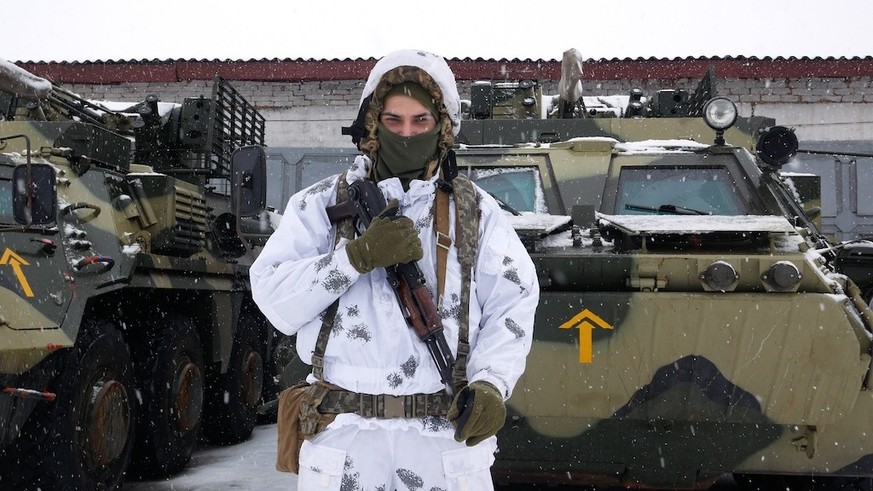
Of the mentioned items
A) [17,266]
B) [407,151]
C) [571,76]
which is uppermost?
[571,76]

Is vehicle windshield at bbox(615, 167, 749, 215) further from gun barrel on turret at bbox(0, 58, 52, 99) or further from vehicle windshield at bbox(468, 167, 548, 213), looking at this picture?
gun barrel on turret at bbox(0, 58, 52, 99)

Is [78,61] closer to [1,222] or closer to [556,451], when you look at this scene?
[1,222]

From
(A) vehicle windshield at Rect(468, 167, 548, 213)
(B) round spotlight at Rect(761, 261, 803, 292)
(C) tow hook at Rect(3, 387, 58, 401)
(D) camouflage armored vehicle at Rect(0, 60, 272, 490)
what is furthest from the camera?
(A) vehicle windshield at Rect(468, 167, 548, 213)

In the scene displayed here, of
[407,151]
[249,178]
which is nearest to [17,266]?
[249,178]

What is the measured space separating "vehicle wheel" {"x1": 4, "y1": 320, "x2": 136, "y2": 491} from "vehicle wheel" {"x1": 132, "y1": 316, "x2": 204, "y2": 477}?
301 mm

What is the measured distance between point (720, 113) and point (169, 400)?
132 inches

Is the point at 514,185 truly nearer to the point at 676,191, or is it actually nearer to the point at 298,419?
the point at 676,191

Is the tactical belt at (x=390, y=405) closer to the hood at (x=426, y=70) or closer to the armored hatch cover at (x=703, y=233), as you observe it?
the hood at (x=426, y=70)

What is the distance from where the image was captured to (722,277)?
3.50 metres

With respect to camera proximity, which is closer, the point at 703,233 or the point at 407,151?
the point at 407,151

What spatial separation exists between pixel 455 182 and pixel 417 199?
0.11 meters

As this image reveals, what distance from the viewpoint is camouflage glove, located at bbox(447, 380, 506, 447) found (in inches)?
76.4

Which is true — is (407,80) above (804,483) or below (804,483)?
above

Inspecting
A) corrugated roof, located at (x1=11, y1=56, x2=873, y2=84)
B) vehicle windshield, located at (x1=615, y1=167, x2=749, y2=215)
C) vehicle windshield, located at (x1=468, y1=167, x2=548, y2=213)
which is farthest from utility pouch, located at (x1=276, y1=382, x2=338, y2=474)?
corrugated roof, located at (x1=11, y1=56, x2=873, y2=84)
